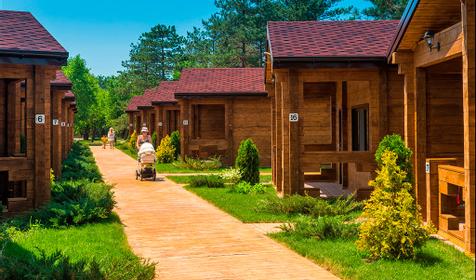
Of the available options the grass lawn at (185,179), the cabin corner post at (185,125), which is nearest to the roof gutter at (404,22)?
the grass lawn at (185,179)

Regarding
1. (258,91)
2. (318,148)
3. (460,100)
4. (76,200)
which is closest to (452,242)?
(460,100)

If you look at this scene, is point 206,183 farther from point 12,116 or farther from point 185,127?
point 185,127

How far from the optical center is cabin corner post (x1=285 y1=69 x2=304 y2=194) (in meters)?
15.3

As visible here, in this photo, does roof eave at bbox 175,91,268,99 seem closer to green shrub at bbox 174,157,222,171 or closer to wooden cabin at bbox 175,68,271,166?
wooden cabin at bbox 175,68,271,166

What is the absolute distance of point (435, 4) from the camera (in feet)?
34.1

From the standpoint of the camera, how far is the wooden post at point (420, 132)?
11.7 m

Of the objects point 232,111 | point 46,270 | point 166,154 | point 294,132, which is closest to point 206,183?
point 294,132

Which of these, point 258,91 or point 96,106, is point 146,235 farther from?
point 96,106

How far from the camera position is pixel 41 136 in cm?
1329

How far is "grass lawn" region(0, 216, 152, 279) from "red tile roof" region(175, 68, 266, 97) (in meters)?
18.0

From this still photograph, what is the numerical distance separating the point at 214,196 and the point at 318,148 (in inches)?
243

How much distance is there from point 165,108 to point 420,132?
3024 centimetres

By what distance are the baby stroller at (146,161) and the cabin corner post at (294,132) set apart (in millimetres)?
7829

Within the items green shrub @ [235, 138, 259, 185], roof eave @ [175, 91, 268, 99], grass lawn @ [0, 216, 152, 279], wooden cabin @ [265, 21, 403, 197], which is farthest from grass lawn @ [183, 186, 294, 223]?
roof eave @ [175, 91, 268, 99]
